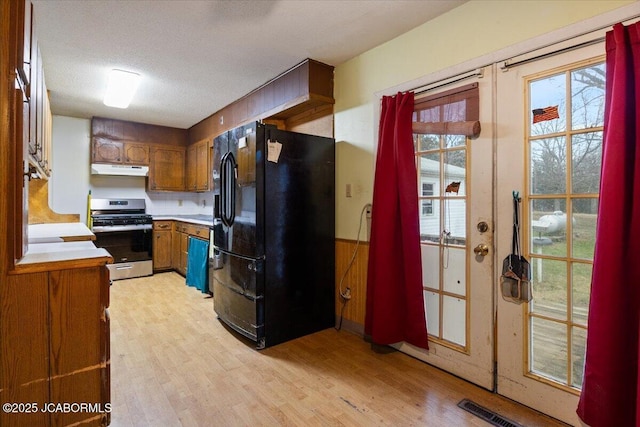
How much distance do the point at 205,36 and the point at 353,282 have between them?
233 cm

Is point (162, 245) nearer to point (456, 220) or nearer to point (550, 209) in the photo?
point (456, 220)

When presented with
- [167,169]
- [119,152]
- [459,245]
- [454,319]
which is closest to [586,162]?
[459,245]

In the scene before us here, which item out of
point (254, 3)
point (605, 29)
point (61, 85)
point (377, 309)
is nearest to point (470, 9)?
point (605, 29)

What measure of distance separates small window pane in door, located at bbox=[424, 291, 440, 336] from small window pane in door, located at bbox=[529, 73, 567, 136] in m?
1.23

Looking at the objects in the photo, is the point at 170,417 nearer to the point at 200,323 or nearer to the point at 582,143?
the point at 200,323

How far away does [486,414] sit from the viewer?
1.79 meters

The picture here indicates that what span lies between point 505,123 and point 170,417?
248 cm

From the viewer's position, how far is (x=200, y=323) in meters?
3.13

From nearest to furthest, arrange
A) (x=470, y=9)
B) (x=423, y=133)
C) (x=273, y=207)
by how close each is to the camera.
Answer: (x=470, y=9), (x=423, y=133), (x=273, y=207)

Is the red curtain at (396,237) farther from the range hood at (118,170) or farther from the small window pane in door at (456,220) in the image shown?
the range hood at (118,170)

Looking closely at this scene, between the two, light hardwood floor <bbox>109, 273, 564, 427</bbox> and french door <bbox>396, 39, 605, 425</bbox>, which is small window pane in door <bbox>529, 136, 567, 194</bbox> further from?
light hardwood floor <bbox>109, 273, 564, 427</bbox>

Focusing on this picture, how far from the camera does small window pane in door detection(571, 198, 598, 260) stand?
163cm

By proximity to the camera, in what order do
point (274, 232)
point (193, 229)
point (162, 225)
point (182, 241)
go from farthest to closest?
point (162, 225)
point (182, 241)
point (193, 229)
point (274, 232)

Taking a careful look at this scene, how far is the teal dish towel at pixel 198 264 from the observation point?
13.4 ft
